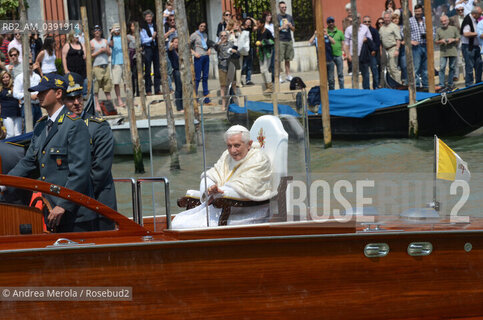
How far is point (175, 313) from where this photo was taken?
487 centimetres

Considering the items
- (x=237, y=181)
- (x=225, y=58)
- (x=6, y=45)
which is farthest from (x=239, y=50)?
(x=237, y=181)

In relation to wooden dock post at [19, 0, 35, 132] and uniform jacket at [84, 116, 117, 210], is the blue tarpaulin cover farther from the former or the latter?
uniform jacket at [84, 116, 117, 210]

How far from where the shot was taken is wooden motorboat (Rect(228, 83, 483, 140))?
15133 millimetres

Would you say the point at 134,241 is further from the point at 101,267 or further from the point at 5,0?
the point at 5,0

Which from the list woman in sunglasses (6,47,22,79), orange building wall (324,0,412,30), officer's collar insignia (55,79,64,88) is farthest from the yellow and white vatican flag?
orange building wall (324,0,412,30)

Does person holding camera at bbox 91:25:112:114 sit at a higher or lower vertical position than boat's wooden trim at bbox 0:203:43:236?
higher

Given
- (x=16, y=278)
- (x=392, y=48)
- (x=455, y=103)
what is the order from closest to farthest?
(x=16, y=278), (x=455, y=103), (x=392, y=48)

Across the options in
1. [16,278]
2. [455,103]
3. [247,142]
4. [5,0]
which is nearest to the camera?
[16,278]

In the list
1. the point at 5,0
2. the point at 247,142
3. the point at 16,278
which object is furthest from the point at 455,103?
the point at 16,278

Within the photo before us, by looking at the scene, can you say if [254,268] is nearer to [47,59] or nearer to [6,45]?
[47,59]

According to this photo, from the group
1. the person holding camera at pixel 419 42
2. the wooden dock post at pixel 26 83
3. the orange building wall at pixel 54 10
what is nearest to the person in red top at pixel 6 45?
the wooden dock post at pixel 26 83

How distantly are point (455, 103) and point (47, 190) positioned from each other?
11400mm

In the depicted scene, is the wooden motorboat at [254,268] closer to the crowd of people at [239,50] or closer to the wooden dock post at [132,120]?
the wooden dock post at [132,120]

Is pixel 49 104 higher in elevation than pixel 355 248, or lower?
higher
